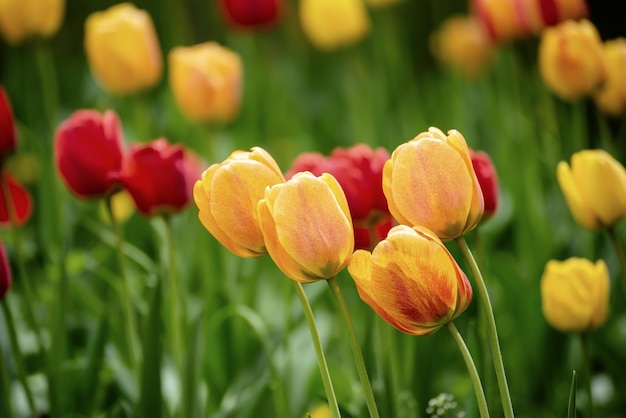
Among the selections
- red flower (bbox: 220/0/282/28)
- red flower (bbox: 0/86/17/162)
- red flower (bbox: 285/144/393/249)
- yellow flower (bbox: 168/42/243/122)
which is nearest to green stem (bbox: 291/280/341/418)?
red flower (bbox: 285/144/393/249)

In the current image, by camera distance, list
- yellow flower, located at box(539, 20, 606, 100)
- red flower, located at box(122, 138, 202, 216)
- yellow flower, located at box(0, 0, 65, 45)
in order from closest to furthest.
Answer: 1. red flower, located at box(122, 138, 202, 216)
2. yellow flower, located at box(539, 20, 606, 100)
3. yellow flower, located at box(0, 0, 65, 45)

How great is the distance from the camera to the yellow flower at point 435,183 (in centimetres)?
69

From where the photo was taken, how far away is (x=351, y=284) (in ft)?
4.79

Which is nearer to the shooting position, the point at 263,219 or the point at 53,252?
the point at 263,219

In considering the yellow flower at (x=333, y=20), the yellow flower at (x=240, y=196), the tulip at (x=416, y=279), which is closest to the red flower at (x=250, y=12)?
the yellow flower at (x=333, y=20)

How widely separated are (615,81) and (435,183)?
728mm

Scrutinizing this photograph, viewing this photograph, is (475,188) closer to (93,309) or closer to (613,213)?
(613,213)

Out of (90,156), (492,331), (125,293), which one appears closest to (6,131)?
(90,156)

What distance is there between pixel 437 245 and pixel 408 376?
51 centimetres

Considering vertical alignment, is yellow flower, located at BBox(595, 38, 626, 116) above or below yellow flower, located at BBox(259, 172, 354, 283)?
below

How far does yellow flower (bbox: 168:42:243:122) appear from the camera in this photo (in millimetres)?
1517

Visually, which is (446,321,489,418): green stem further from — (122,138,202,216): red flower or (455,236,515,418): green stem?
(122,138,202,216): red flower

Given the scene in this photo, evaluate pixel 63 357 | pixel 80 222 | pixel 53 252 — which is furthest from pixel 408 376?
pixel 80 222

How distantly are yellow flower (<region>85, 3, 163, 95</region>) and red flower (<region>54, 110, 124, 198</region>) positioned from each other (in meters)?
0.44
